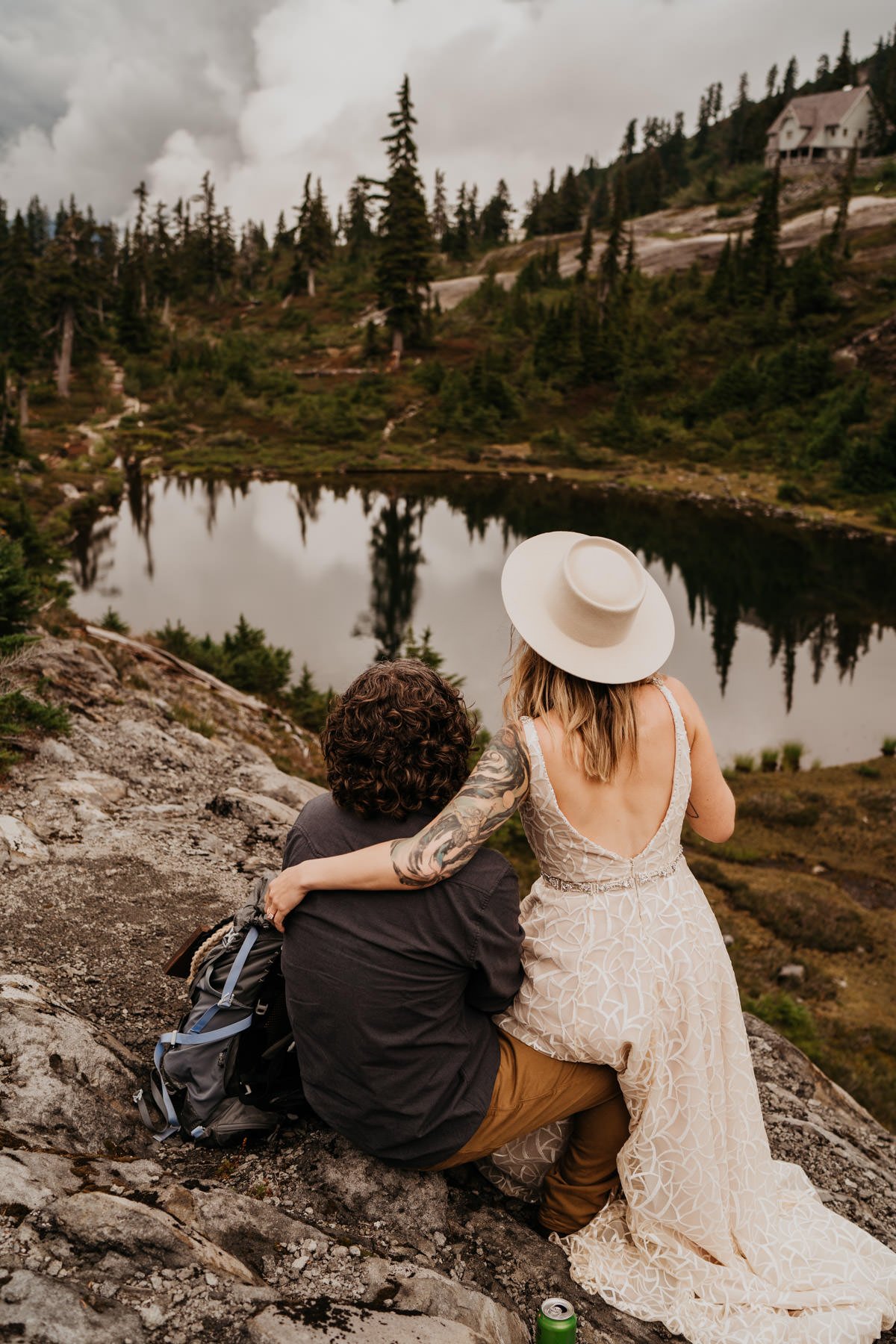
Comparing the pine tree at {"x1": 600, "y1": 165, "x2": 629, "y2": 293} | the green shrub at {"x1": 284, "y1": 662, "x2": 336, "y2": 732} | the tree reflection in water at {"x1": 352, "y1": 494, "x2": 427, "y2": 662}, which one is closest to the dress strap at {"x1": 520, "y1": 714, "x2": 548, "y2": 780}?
the green shrub at {"x1": 284, "y1": 662, "x2": 336, "y2": 732}

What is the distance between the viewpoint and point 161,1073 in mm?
2637

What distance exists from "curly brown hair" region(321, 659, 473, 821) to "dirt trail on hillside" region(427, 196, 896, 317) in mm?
58141

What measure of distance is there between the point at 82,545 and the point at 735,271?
4418 centimetres

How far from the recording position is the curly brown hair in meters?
2.22

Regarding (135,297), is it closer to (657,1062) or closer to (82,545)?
(82,545)

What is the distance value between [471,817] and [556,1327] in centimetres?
121

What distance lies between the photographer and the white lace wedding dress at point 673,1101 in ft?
7.76

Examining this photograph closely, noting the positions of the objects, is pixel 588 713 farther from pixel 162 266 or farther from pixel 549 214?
pixel 549 214

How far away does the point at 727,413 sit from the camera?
4406 centimetres

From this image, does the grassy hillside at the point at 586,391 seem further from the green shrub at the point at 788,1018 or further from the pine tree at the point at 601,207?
the pine tree at the point at 601,207

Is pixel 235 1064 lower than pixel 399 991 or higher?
lower

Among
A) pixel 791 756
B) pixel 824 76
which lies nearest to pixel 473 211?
pixel 824 76

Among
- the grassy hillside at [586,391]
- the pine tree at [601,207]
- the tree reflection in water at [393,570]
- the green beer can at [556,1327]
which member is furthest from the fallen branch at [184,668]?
the pine tree at [601,207]

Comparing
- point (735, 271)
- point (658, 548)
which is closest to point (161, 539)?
point (658, 548)
